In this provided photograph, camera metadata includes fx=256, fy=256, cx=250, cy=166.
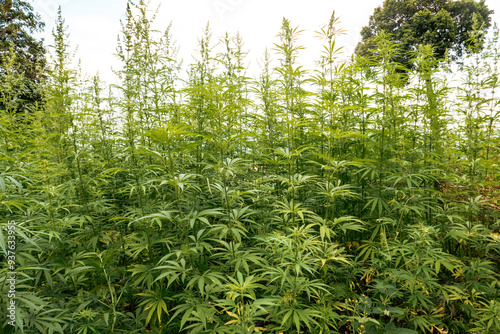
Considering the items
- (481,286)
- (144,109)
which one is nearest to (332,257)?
(481,286)

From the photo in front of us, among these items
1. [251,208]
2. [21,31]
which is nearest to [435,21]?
[251,208]

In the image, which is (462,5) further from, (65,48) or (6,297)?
(6,297)

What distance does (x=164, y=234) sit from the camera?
8.27ft

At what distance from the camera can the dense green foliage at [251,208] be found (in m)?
2.14

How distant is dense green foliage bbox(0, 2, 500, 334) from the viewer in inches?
84.4

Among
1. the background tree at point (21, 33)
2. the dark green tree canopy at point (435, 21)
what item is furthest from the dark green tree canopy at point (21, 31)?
the dark green tree canopy at point (435, 21)

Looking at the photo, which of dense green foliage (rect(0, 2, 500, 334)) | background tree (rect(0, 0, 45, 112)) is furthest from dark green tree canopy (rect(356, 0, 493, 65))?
background tree (rect(0, 0, 45, 112))

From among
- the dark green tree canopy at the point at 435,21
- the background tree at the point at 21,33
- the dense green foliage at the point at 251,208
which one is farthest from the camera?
the dark green tree canopy at the point at 435,21

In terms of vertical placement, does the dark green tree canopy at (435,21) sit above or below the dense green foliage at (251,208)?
above

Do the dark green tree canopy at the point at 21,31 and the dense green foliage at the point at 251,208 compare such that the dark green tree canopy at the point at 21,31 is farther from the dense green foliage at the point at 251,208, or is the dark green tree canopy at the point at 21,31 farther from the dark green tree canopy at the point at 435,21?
the dark green tree canopy at the point at 435,21

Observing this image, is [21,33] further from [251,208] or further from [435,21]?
[435,21]

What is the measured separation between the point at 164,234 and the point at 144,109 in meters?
1.65

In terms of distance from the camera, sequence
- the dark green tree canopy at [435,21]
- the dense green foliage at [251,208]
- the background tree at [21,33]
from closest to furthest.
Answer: the dense green foliage at [251,208] < the background tree at [21,33] < the dark green tree canopy at [435,21]

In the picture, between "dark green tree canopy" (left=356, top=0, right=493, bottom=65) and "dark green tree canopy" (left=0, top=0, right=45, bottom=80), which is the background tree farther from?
"dark green tree canopy" (left=356, top=0, right=493, bottom=65)
